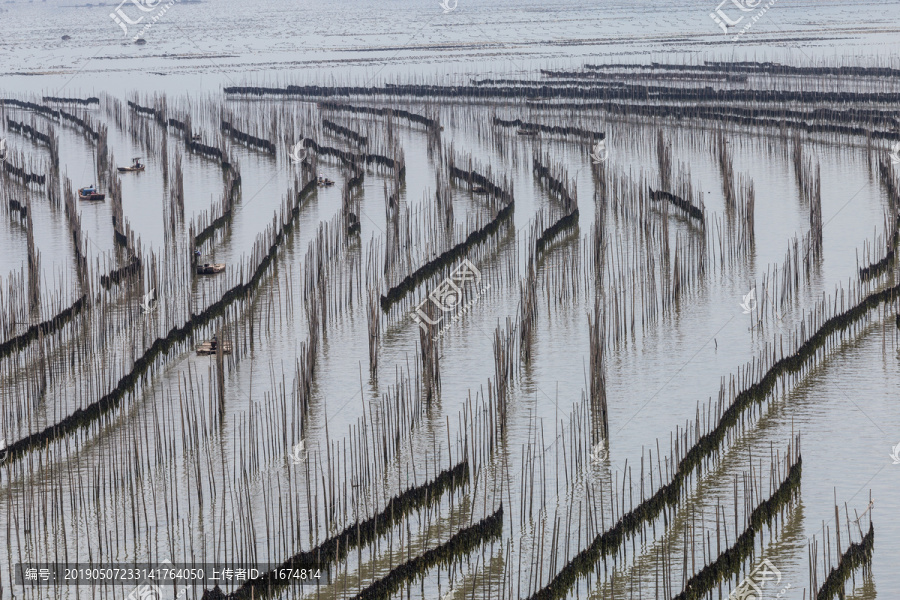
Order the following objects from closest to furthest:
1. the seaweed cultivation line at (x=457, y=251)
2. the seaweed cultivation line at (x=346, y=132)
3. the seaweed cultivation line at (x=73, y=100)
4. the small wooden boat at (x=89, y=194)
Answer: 1. the seaweed cultivation line at (x=457, y=251)
2. the small wooden boat at (x=89, y=194)
3. the seaweed cultivation line at (x=346, y=132)
4. the seaweed cultivation line at (x=73, y=100)

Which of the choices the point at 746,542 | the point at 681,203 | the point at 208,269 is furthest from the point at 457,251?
the point at 746,542

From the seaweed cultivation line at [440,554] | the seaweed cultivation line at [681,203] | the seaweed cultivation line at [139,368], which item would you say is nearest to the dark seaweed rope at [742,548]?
the seaweed cultivation line at [440,554]

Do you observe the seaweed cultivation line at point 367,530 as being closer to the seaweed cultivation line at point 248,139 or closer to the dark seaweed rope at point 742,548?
the dark seaweed rope at point 742,548

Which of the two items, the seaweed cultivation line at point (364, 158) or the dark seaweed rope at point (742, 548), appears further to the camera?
the seaweed cultivation line at point (364, 158)

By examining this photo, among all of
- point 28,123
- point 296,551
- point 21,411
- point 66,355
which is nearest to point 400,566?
point 296,551

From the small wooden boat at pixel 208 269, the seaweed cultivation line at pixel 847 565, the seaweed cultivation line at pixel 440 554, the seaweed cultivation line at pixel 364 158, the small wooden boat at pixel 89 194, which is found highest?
the seaweed cultivation line at pixel 364 158

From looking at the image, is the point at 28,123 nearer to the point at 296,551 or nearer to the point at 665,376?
the point at 665,376

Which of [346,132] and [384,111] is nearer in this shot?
[346,132]

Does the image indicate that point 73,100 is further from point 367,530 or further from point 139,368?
point 367,530

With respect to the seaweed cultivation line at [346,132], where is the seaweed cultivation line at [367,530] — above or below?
below

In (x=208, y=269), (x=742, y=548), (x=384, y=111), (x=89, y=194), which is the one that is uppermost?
(x=384, y=111)

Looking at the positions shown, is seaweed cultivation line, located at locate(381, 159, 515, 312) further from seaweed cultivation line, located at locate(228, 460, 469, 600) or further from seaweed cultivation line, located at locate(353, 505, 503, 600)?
seaweed cultivation line, located at locate(353, 505, 503, 600)
